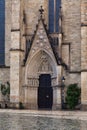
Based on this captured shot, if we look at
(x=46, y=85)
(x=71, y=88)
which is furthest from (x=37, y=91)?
(x=71, y=88)

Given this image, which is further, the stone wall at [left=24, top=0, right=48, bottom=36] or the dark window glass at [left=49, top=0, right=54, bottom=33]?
the stone wall at [left=24, top=0, right=48, bottom=36]

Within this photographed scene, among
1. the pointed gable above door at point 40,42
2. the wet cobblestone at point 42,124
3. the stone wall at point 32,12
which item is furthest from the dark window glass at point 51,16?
the wet cobblestone at point 42,124

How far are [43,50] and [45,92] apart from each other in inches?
148

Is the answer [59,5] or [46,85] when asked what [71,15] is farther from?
[46,85]

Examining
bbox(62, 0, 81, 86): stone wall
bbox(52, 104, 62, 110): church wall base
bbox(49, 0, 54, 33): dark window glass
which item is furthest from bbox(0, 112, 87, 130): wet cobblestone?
bbox(49, 0, 54, 33): dark window glass

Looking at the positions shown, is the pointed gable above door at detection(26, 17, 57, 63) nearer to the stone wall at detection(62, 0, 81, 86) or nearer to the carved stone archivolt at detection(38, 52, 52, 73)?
the carved stone archivolt at detection(38, 52, 52, 73)

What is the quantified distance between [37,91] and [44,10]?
7.20 meters

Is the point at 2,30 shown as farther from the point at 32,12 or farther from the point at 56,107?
the point at 56,107

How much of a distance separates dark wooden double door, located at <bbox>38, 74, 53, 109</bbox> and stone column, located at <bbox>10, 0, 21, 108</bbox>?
7.91ft

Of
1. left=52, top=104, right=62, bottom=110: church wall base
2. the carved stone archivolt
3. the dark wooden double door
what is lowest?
left=52, top=104, right=62, bottom=110: church wall base

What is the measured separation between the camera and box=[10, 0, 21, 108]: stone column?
1588 inches

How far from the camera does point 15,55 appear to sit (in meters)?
40.6

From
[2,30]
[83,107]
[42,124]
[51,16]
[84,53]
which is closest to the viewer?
[42,124]

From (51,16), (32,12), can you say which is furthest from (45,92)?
(32,12)
